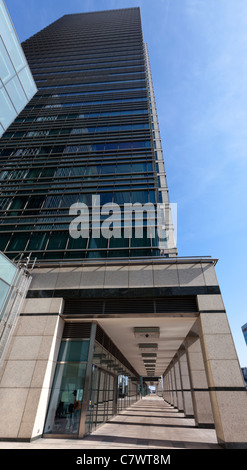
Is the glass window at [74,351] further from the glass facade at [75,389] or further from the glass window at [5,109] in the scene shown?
the glass window at [5,109]

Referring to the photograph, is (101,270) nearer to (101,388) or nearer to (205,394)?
(101,388)

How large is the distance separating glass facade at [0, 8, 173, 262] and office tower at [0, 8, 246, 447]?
0.11 metres

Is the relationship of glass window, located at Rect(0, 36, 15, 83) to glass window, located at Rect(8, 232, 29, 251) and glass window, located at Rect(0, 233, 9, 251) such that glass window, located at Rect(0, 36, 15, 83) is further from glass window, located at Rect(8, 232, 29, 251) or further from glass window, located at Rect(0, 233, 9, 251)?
glass window, located at Rect(0, 233, 9, 251)

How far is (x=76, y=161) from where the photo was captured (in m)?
19.3

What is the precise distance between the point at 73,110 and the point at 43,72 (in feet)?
60.3

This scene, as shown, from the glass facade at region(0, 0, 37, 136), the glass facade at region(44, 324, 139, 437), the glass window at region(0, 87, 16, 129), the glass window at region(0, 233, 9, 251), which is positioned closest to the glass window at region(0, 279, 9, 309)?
the glass facade at region(44, 324, 139, 437)

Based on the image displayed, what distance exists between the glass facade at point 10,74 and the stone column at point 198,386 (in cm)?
1839

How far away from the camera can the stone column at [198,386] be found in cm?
1240

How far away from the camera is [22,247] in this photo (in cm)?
1469

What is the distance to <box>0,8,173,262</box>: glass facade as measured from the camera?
14.9m

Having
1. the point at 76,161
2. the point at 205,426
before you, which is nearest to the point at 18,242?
the point at 76,161

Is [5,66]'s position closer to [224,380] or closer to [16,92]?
[16,92]

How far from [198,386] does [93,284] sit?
9481 millimetres
